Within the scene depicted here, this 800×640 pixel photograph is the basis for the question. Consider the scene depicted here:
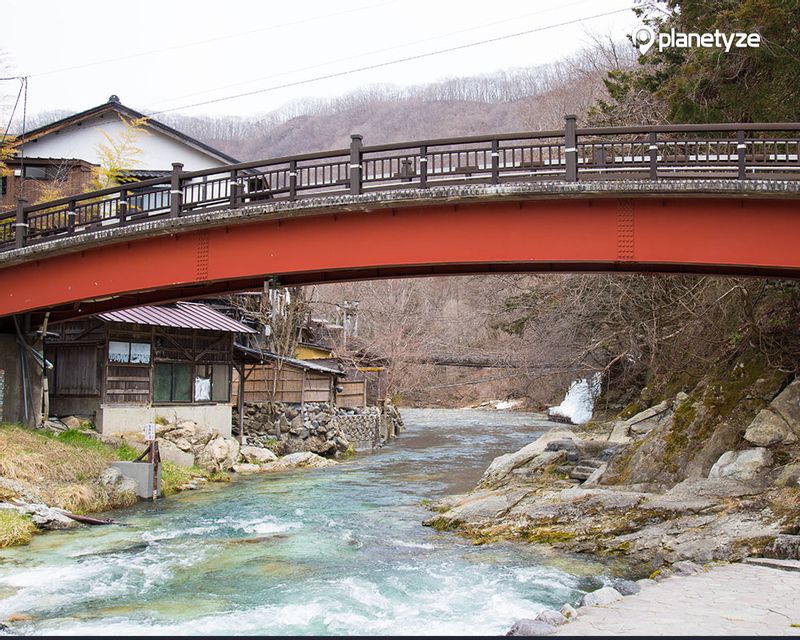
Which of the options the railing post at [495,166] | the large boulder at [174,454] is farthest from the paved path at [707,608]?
the large boulder at [174,454]

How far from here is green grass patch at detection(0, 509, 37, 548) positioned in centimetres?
1441

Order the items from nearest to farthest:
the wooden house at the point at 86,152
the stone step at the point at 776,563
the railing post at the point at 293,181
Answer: the stone step at the point at 776,563, the railing post at the point at 293,181, the wooden house at the point at 86,152

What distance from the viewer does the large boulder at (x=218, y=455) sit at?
2452 cm

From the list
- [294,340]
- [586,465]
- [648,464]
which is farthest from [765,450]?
[294,340]

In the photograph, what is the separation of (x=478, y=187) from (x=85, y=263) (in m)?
10.3

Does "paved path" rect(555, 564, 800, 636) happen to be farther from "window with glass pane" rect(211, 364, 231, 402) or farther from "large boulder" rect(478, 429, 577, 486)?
"window with glass pane" rect(211, 364, 231, 402)

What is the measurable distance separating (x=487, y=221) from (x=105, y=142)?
30.6 m

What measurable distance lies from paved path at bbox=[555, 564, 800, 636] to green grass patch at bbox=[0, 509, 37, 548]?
11.0 m

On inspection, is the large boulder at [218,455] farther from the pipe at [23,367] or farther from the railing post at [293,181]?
the railing post at [293,181]

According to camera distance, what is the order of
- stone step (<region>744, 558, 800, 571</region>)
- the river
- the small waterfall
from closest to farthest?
the river, stone step (<region>744, 558, 800, 571</region>), the small waterfall

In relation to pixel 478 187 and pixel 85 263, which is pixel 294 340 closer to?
pixel 85 263

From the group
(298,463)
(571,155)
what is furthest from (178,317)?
(571,155)

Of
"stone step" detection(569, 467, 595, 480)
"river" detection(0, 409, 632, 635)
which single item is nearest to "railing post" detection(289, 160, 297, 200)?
"river" detection(0, 409, 632, 635)

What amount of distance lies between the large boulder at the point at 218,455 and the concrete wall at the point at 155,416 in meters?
1.36
